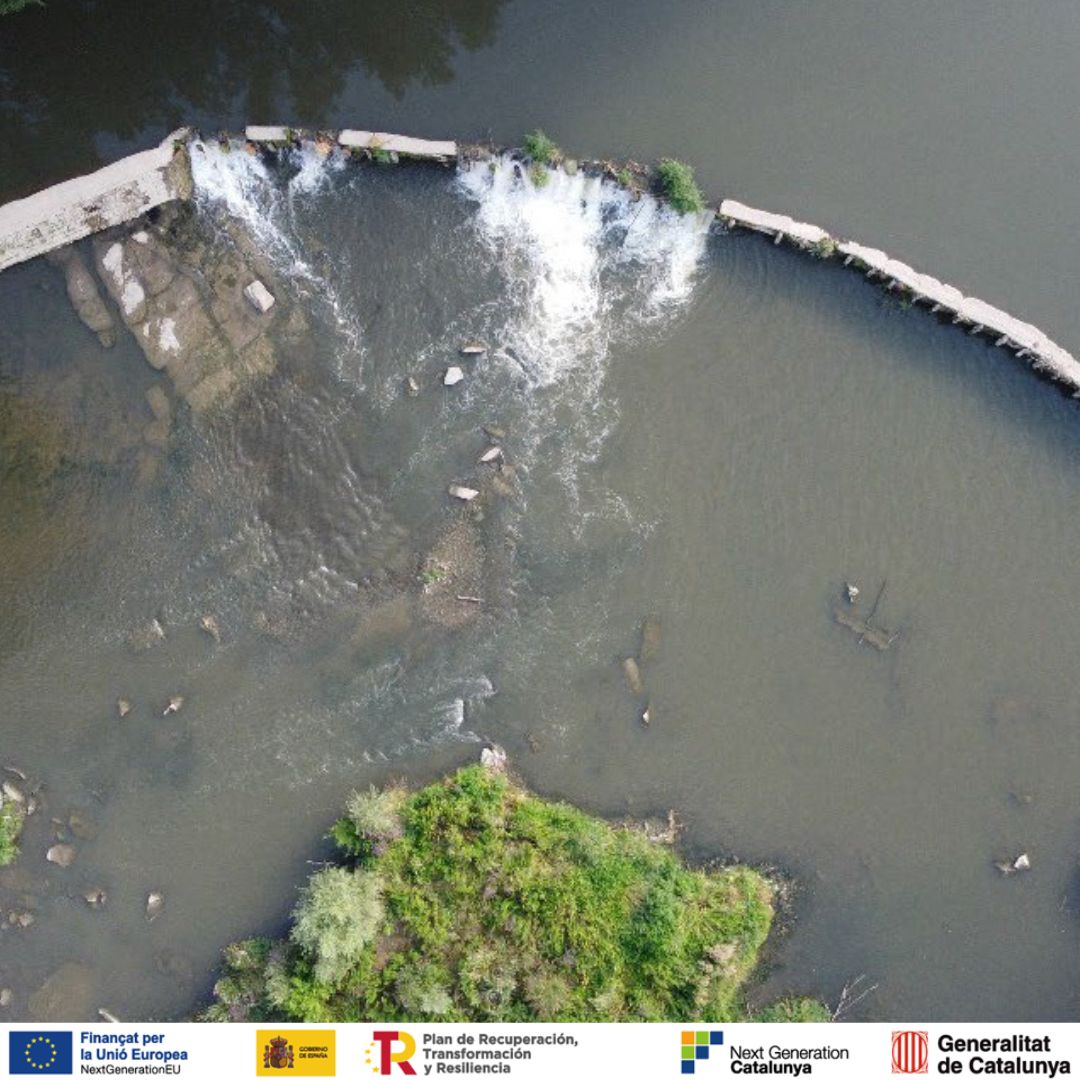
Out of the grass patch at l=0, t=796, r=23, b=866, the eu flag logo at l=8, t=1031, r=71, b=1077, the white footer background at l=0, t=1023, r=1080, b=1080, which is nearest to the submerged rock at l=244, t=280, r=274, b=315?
the grass patch at l=0, t=796, r=23, b=866

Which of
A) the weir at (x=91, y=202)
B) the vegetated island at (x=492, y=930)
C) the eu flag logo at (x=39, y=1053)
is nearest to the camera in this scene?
the eu flag logo at (x=39, y=1053)

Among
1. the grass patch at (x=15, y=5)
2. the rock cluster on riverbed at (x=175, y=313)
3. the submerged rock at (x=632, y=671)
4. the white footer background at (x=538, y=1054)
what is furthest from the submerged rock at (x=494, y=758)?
the grass patch at (x=15, y=5)

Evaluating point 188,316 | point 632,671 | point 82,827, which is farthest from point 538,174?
point 82,827

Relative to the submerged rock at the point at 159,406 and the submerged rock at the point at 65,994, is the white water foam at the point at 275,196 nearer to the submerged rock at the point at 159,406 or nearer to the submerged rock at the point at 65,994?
the submerged rock at the point at 159,406

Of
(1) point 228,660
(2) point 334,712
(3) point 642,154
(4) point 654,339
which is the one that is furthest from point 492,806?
(3) point 642,154

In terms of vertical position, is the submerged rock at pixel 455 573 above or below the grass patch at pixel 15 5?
below

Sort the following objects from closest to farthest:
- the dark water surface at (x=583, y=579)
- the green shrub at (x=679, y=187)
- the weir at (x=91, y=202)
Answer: the green shrub at (x=679, y=187) → the weir at (x=91, y=202) → the dark water surface at (x=583, y=579)
